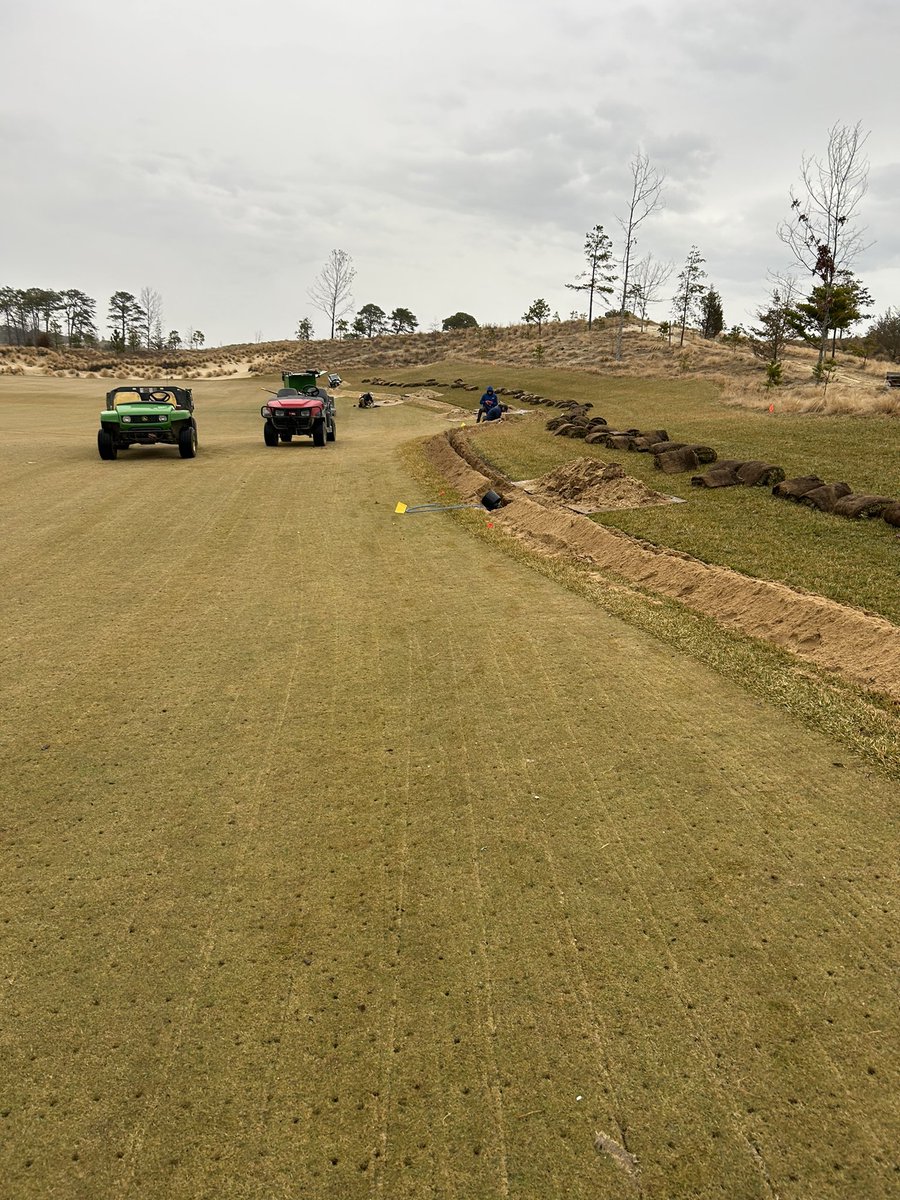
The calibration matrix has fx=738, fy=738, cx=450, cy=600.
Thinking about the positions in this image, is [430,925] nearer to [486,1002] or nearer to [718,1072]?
[486,1002]

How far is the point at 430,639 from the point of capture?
6762mm

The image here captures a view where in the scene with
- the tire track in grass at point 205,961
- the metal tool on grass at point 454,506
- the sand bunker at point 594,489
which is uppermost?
the sand bunker at point 594,489

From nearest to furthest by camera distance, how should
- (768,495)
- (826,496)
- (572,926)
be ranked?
(572,926) < (826,496) < (768,495)

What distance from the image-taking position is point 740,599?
23.8 feet

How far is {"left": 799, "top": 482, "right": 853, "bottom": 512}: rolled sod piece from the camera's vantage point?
33.1ft

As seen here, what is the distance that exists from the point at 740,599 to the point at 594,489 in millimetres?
5131

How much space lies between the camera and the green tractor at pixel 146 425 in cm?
1722

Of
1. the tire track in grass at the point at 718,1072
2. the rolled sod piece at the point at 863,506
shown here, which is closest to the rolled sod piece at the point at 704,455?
the rolled sod piece at the point at 863,506

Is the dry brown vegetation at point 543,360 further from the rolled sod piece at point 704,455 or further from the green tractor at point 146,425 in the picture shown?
the green tractor at point 146,425

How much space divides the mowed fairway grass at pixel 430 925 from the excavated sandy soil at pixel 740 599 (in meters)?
1.01

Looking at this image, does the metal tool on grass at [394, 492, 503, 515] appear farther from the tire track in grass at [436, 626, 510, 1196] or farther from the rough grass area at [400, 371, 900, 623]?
the tire track in grass at [436, 626, 510, 1196]

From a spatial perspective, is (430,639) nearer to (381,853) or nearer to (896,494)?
(381,853)

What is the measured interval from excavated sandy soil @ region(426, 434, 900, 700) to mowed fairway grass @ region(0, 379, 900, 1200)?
1011 mm

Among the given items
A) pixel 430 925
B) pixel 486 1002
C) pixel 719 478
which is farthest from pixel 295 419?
pixel 486 1002
